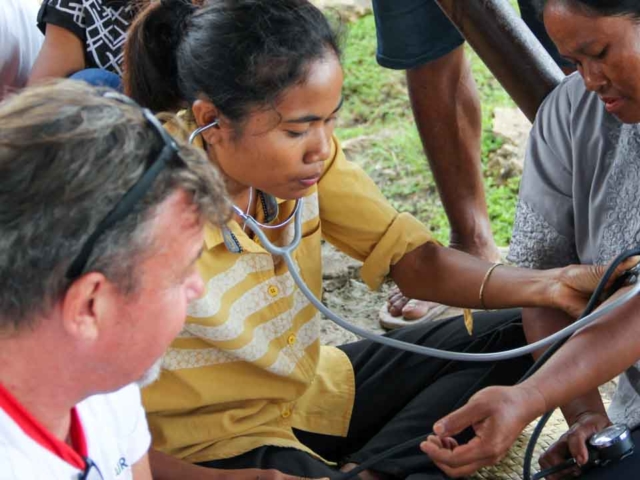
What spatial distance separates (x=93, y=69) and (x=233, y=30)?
850 millimetres

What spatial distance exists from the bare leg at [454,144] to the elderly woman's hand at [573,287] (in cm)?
100

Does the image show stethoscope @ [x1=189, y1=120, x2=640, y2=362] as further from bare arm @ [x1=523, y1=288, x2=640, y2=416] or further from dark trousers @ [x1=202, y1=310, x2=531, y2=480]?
dark trousers @ [x1=202, y1=310, x2=531, y2=480]

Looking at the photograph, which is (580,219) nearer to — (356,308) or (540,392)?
(540,392)

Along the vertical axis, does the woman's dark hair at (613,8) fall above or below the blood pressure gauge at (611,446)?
above

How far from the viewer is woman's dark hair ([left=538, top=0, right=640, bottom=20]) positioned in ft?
5.28

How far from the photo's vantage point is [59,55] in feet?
8.45

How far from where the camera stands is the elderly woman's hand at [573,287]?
179 cm

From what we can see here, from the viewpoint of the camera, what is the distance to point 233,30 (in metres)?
1.75

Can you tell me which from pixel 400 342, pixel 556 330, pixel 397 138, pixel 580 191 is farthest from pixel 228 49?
pixel 397 138

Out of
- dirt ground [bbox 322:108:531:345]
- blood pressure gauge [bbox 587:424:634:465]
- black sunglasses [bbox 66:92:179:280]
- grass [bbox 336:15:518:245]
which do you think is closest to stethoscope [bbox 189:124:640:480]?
blood pressure gauge [bbox 587:424:634:465]

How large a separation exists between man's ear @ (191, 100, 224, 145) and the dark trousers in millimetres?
626

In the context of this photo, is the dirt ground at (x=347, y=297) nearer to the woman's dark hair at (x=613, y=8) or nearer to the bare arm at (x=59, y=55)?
the bare arm at (x=59, y=55)

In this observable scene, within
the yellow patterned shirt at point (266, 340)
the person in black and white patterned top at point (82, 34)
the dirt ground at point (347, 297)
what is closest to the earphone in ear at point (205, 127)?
the yellow patterned shirt at point (266, 340)

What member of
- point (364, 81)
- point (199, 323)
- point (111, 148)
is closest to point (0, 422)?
point (111, 148)
